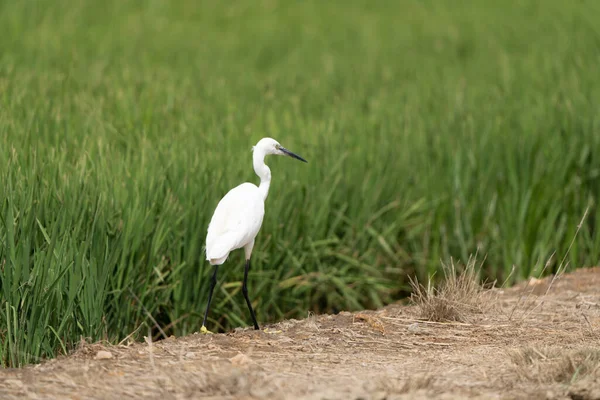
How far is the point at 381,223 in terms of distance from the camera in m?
6.39

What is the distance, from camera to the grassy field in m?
4.56

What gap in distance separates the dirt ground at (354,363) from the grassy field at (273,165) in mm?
529

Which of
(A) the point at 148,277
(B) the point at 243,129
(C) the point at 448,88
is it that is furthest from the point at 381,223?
(C) the point at 448,88

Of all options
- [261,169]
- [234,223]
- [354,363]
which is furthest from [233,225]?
[354,363]

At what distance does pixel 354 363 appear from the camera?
12.2 ft

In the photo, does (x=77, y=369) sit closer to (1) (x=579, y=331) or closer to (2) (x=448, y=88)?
(1) (x=579, y=331)

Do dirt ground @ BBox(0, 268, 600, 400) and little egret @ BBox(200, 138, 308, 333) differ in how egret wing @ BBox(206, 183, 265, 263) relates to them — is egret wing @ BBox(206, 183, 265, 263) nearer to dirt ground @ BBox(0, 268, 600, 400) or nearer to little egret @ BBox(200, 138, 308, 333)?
little egret @ BBox(200, 138, 308, 333)

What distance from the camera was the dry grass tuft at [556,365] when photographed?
333cm

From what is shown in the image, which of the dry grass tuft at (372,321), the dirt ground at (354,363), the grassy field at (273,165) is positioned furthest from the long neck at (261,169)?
the dry grass tuft at (372,321)

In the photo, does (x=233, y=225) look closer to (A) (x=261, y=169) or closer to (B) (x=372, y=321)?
(A) (x=261, y=169)

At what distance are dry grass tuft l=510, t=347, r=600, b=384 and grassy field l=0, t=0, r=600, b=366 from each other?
182 cm

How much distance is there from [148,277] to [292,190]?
1.42 m

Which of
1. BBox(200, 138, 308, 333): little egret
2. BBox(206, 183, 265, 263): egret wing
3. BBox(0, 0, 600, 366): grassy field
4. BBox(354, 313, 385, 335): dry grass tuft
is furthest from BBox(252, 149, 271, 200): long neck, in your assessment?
BBox(354, 313, 385, 335): dry grass tuft

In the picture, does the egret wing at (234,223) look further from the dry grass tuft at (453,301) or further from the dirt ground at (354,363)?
the dry grass tuft at (453,301)
